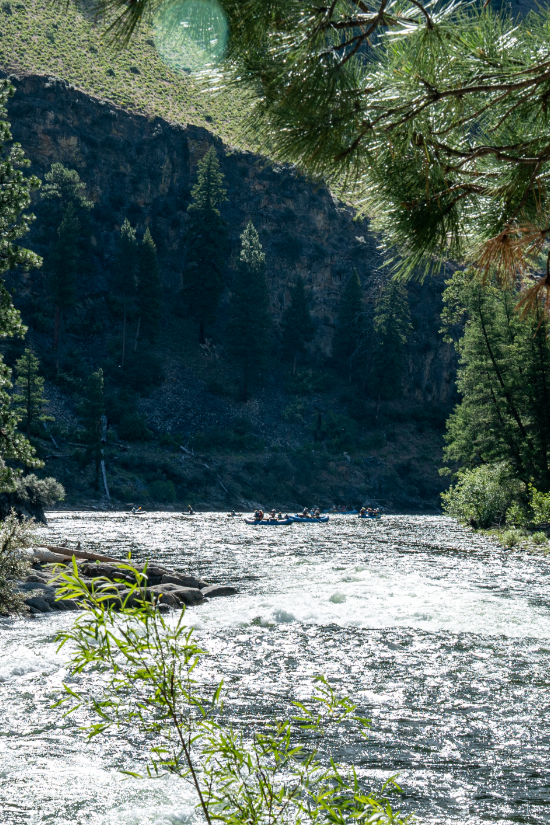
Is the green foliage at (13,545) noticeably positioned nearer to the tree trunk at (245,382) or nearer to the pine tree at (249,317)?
the tree trunk at (245,382)

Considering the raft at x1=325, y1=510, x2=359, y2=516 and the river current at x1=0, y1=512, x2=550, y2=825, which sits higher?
the river current at x1=0, y1=512, x2=550, y2=825

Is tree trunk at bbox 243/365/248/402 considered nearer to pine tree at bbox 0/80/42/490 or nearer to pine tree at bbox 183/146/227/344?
pine tree at bbox 183/146/227/344

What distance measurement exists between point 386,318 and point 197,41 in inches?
2580

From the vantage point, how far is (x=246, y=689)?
880 centimetres

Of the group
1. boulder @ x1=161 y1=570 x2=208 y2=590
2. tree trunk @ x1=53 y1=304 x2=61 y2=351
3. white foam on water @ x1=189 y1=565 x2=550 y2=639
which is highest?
tree trunk @ x1=53 y1=304 x2=61 y2=351

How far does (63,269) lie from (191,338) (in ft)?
46.6

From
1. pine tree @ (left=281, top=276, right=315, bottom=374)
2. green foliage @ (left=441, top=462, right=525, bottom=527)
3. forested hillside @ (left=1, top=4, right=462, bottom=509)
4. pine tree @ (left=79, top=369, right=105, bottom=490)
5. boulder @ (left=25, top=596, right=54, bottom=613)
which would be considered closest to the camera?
boulder @ (left=25, top=596, right=54, bottom=613)

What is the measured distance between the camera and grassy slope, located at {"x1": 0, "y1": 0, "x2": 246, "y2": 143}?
7438cm

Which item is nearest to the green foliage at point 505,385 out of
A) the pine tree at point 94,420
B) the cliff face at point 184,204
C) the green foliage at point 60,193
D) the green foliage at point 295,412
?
the pine tree at point 94,420

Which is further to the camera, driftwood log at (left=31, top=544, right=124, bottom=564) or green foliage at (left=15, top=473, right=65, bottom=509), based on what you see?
green foliage at (left=15, top=473, right=65, bottom=509)

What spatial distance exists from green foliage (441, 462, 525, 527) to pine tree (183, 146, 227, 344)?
37534 mm

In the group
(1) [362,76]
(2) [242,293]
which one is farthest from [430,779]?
(2) [242,293]

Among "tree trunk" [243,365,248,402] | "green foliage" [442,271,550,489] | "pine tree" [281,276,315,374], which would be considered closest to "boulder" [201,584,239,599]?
"green foliage" [442,271,550,489]

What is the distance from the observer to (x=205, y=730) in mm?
2930
